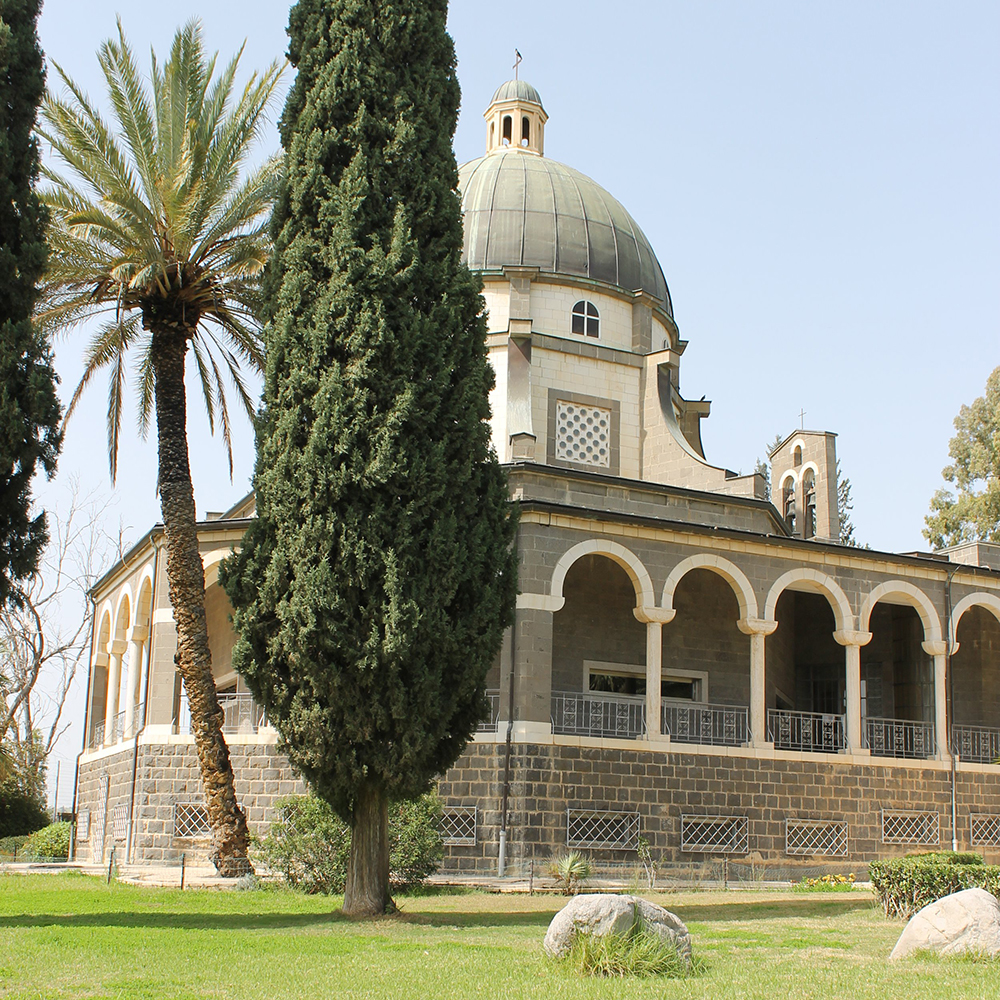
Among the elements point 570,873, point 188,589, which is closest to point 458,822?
point 570,873

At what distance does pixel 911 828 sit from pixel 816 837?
2.03 metres

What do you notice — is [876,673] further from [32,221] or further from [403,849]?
[32,221]

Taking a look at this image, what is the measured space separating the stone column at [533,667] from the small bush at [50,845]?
13.0 meters

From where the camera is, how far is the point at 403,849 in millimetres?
15617

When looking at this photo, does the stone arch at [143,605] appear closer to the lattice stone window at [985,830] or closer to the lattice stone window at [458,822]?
the lattice stone window at [458,822]

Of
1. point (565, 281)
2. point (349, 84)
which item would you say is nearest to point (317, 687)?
point (349, 84)

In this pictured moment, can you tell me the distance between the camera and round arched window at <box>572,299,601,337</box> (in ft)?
85.2

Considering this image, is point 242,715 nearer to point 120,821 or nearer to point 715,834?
point 120,821

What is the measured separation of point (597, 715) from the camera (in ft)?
66.8

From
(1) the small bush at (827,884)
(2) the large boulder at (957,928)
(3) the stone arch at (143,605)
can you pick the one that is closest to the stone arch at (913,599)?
(1) the small bush at (827,884)

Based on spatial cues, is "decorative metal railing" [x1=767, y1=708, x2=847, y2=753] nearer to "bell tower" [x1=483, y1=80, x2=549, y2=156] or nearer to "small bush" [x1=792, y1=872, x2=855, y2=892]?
"small bush" [x1=792, y1=872, x2=855, y2=892]

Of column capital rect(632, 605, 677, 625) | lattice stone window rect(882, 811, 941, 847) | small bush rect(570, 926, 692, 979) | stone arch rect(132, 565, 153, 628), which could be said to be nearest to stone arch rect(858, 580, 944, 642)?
lattice stone window rect(882, 811, 941, 847)

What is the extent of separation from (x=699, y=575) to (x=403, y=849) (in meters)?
9.57

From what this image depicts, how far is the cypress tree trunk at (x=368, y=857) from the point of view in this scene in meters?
12.3
